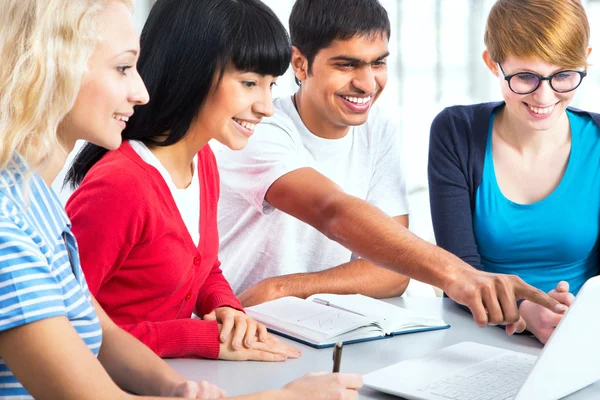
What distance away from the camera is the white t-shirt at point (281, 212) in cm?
199

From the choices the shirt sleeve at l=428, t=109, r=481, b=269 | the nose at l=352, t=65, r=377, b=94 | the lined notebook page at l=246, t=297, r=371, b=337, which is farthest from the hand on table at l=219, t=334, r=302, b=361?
the nose at l=352, t=65, r=377, b=94

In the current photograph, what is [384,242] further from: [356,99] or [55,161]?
[55,161]

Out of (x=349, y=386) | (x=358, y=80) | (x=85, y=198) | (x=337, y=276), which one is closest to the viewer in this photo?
(x=349, y=386)

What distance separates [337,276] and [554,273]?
55 cm

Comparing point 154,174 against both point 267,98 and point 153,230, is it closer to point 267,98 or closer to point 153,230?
point 153,230

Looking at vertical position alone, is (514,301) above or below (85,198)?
below

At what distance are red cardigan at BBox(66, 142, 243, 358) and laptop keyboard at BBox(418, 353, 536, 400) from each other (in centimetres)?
42

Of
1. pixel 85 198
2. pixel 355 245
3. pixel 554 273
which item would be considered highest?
pixel 85 198

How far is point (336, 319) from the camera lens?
162 cm

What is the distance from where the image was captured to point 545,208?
1946mm

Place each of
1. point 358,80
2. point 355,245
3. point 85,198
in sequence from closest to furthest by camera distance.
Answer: point 85,198
point 355,245
point 358,80

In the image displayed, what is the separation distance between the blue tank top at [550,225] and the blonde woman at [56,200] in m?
0.95

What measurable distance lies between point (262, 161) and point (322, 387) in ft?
3.00

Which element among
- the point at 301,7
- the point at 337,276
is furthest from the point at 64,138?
the point at 301,7
